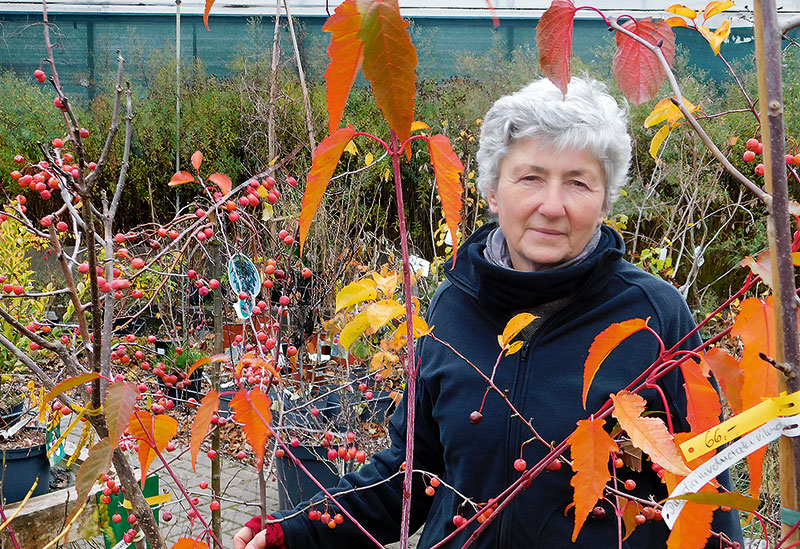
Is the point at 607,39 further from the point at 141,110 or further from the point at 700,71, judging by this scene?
the point at 141,110

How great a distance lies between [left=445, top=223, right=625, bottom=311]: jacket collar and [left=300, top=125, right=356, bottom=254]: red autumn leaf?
33.2 inches

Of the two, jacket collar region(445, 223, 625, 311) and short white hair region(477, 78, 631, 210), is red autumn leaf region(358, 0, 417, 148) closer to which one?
short white hair region(477, 78, 631, 210)

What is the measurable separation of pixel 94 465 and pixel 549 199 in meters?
0.93

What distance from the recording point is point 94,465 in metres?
0.88

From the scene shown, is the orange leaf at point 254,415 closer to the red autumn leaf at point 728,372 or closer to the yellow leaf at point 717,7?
the red autumn leaf at point 728,372

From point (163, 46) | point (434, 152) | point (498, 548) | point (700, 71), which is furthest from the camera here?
point (163, 46)

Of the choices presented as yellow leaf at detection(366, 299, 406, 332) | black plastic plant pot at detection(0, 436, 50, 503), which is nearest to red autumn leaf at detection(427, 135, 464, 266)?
yellow leaf at detection(366, 299, 406, 332)

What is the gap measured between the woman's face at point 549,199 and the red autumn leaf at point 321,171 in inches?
31.4

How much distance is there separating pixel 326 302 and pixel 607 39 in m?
4.19

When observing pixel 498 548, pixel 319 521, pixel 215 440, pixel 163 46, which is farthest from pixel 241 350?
pixel 163 46

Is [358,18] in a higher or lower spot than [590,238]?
higher

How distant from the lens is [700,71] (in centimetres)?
673

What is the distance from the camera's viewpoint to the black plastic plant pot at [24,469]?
144 inches

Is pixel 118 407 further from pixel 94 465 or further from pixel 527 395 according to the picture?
pixel 527 395
